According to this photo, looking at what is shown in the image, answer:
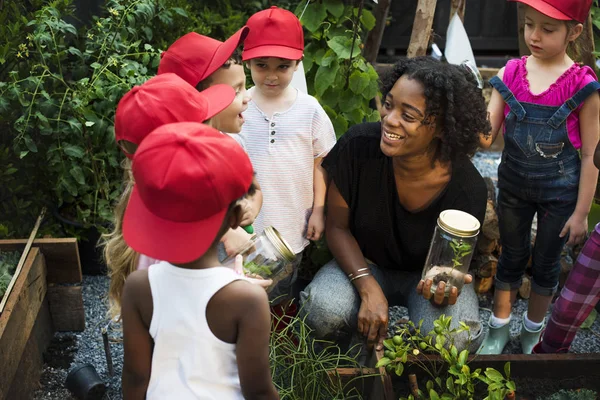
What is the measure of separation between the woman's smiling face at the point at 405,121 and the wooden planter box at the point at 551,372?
79 cm

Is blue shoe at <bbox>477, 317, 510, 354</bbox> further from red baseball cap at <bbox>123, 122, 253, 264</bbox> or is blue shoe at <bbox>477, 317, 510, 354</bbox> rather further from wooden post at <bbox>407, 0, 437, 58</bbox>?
red baseball cap at <bbox>123, 122, 253, 264</bbox>

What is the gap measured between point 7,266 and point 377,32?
235cm

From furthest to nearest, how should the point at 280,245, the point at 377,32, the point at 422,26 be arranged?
1. the point at 377,32
2. the point at 422,26
3. the point at 280,245

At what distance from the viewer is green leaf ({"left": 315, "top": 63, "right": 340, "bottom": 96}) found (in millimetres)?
3113

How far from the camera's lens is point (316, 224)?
2676 mm

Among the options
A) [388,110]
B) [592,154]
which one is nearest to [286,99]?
[388,110]

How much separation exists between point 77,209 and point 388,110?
1.63 metres

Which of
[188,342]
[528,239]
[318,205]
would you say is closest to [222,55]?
[318,205]

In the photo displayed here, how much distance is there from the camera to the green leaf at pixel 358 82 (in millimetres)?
3104

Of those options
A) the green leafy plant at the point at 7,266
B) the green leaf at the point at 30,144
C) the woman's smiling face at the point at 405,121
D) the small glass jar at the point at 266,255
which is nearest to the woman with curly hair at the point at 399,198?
the woman's smiling face at the point at 405,121

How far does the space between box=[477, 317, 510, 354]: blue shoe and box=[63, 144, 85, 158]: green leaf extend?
1.96m

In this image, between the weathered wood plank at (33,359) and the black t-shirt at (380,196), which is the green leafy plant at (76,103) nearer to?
the weathered wood plank at (33,359)

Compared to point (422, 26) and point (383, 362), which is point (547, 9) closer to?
point (422, 26)

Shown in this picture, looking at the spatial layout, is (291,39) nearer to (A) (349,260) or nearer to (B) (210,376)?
(A) (349,260)
